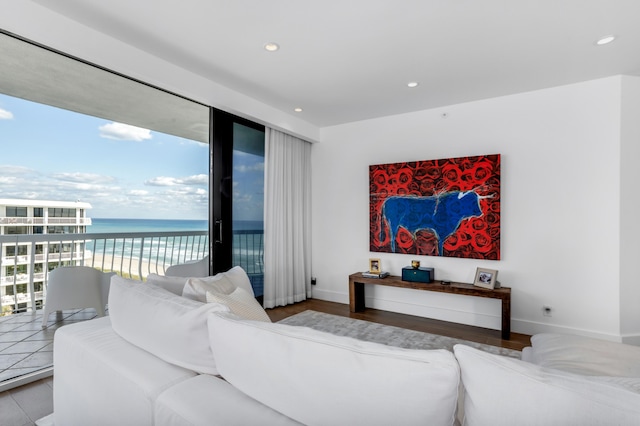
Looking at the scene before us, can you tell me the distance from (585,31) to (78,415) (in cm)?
382

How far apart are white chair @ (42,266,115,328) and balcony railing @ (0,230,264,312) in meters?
0.09

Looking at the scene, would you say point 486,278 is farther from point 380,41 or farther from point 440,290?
point 380,41

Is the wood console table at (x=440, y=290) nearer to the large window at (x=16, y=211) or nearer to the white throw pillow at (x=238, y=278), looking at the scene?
the white throw pillow at (x=238, y=278)

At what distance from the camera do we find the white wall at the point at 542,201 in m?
3.07

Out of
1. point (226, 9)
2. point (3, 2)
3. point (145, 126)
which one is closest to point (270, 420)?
point (226, 9)

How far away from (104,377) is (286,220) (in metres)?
3.28

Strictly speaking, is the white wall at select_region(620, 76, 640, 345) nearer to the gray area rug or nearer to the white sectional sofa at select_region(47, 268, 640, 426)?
the gray area rug

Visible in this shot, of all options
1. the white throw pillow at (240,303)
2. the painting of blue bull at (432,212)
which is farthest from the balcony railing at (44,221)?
the painting of blue bull at (432,212)

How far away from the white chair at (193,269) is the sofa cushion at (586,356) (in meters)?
3.03

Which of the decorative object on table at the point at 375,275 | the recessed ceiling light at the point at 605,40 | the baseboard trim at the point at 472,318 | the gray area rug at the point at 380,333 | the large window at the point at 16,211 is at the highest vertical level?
the recessed ceiling light at the point at 605,40

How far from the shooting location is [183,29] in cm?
232

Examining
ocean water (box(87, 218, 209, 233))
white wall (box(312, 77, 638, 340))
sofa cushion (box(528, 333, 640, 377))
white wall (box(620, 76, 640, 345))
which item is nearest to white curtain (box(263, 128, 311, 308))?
ocean water (box(87, 218, 209, 233))

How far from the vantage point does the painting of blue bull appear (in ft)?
11.9

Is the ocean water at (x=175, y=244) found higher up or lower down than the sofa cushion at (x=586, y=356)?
higher up
